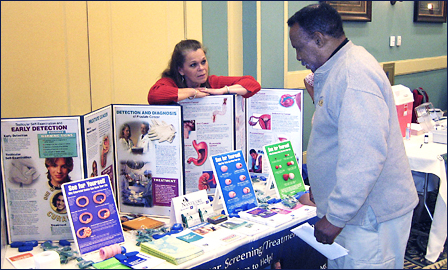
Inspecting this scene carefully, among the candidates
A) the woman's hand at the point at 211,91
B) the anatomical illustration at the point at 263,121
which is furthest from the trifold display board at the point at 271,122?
the woman's hand at the point at 211,91

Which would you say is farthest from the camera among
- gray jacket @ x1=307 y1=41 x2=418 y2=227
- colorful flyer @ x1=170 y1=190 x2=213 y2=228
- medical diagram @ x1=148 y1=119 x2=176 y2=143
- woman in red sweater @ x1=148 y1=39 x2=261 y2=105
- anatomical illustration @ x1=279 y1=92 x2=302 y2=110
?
anatomical illustration @ x1=279 y1=92 x2=302 y2=110

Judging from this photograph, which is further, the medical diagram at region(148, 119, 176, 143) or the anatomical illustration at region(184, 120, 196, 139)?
the anatomical illustration at region(184, 120, 196, 139)

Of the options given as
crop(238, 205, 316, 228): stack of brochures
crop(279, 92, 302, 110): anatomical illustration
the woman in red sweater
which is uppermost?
the woman in red sweater

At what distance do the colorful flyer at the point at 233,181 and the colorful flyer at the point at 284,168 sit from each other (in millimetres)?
189

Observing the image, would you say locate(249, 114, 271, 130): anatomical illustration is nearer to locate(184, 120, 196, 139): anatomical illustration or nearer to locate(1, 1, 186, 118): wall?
locate(184, 120, 196, 139): anatomical illustration

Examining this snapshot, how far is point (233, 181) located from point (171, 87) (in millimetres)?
605

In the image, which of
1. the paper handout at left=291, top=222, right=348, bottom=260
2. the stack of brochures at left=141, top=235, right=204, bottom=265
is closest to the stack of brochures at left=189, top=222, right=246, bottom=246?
the stack of brochures at left=141, top=235, right=204, bottom=265

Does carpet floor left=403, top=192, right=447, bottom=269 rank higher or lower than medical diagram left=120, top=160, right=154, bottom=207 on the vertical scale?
lower

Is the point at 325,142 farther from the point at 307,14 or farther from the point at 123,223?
the point at 123,223

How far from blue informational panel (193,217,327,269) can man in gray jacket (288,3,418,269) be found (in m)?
0.32

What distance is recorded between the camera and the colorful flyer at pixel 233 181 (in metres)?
1.97

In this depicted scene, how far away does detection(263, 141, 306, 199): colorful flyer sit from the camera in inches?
86.3

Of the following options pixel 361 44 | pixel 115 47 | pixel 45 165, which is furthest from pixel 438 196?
pixel 361 44

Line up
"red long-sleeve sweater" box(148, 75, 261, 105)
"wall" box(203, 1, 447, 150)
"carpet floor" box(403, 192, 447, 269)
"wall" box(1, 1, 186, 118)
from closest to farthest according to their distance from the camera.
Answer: "red long-sleeve sweater" box(148, 75, 261, 105) → "wall" box(1, 1, 186, 118) → "carpet floor" box(403, 192, 447, 269) → "wall" box(203, 1, 447, 150)
